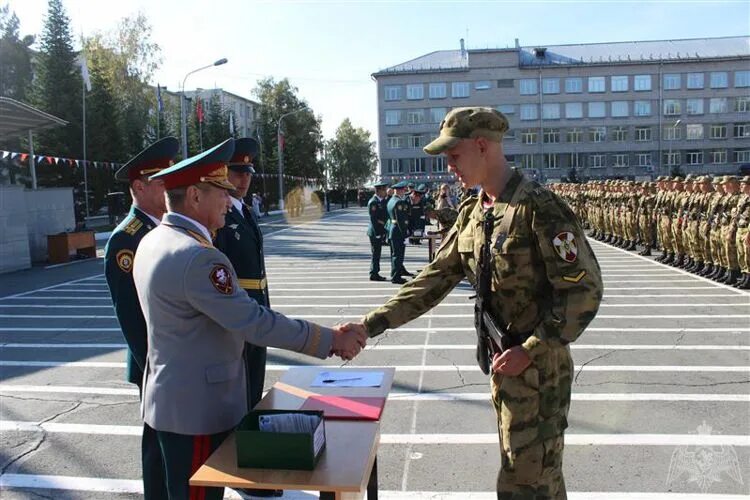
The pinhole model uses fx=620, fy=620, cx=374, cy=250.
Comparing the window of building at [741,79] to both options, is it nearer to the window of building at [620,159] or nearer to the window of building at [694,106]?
the window of building at [694,106]

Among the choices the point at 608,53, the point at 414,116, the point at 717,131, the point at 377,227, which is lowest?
the point at 377,227

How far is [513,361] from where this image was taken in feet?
8.32

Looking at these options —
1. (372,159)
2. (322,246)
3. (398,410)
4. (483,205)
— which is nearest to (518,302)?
(483,205)

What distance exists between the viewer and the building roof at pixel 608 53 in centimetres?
7231

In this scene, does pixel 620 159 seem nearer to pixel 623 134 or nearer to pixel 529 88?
pixel 623 134

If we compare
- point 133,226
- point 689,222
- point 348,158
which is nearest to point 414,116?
point 348,158

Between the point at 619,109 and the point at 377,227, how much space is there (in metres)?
68.3

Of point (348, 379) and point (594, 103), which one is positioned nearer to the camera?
point (348, 379)

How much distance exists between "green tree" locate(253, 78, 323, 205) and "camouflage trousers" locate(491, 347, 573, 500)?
55495mm

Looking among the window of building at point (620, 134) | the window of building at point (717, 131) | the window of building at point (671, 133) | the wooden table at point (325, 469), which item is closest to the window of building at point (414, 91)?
the window of building at point (620, 134)

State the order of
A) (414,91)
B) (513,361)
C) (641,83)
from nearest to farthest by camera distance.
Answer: (513,361), (641,83), (414,91)

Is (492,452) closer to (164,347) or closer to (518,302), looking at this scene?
(518,302)

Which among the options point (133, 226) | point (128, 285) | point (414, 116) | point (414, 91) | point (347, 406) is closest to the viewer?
point (347, 406)

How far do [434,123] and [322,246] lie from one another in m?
54.8
